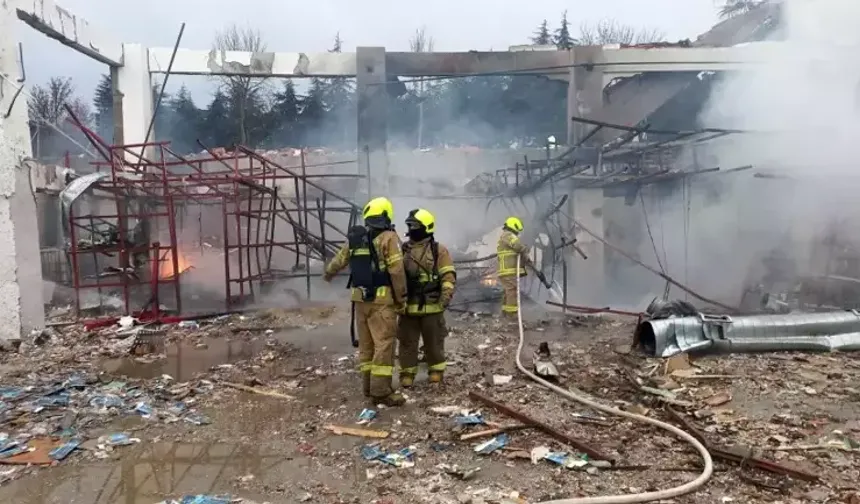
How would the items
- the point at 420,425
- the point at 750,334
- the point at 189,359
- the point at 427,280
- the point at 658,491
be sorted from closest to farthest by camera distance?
the point at 658,491, the point at 420,425, the point at 427,280, the point at 750,334, the point at 189,359

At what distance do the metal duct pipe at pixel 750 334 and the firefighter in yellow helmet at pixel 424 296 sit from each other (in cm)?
249

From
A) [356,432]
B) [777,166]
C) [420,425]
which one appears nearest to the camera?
[356,432]

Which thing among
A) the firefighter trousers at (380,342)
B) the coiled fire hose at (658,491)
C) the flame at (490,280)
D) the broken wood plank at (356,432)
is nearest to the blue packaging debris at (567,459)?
the coiled fire hose at (658,491)

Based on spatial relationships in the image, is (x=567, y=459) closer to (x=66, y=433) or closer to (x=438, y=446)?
(x=438, y=446)

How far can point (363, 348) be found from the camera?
587 centimetres

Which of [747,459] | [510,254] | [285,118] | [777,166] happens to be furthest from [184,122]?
[747,459]

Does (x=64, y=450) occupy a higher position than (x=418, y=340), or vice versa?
(x=418, y=340)

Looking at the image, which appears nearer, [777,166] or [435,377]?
[435,377]

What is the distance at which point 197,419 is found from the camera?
550 cm

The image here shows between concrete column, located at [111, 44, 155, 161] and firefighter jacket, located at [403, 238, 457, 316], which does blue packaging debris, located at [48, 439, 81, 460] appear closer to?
firefighter jacket, located at [403, 238, 457, 316]

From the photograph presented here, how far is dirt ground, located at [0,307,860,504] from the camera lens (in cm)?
414

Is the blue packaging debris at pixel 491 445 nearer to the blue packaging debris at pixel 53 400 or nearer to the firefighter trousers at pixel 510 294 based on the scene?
the blue packaging debris at pixel 53 400

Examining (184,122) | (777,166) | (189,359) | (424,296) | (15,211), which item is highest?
(184,122)

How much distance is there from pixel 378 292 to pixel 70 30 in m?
9.87
